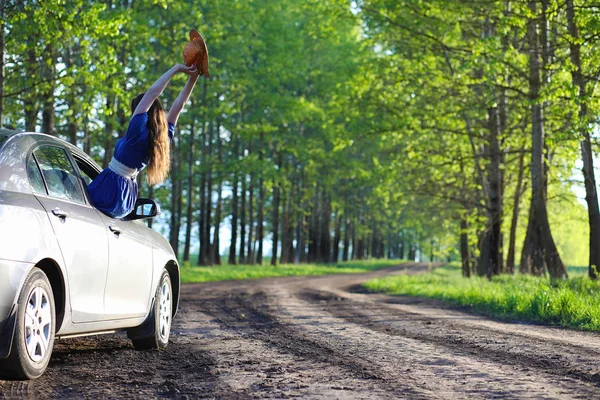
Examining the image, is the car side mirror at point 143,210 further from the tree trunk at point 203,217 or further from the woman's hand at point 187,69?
the tree trunk at point 203,217

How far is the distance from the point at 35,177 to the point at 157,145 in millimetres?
1299

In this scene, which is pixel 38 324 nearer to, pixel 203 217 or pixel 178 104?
pixel 178 104

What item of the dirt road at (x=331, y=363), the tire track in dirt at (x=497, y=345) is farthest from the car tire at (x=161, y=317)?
the tire track in dirt at (x=497, y=345)

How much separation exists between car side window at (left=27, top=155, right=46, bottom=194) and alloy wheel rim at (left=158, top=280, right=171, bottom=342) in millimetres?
2255

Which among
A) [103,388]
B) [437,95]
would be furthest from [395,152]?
[103,388]

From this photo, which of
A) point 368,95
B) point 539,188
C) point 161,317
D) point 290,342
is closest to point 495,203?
point 539,188

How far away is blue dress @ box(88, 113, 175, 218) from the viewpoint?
21.1 feet

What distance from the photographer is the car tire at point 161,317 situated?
23.5ft

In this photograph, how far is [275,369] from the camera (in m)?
5.88

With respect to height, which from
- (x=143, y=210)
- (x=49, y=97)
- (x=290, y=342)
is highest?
(x=49, y=97)

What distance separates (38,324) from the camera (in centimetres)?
501

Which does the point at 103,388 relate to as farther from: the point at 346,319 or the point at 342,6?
the point at 342,6

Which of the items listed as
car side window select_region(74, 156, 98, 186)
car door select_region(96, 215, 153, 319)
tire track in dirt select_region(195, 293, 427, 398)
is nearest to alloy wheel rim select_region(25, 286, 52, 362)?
car door select_region(96, 215, 153, 319)

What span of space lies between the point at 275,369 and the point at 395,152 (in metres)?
21.7
